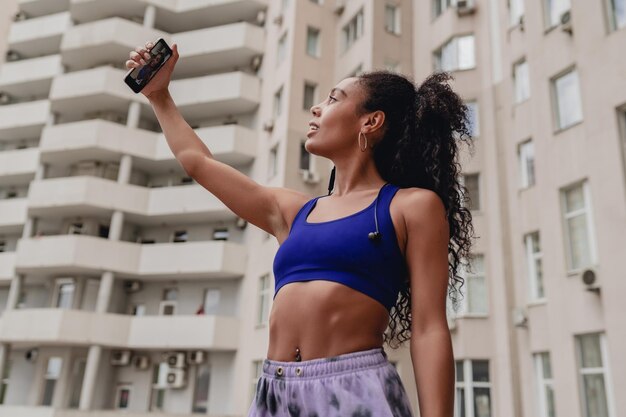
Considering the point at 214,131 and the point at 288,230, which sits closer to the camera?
the point at 288,230

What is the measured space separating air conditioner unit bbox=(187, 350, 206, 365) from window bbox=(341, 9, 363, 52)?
37.3ft

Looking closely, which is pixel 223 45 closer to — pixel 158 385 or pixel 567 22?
pixel 158 385

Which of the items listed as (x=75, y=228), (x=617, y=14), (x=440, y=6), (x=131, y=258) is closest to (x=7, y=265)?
(x=75, y=228)

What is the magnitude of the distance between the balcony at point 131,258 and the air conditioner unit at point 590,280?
11785 mm

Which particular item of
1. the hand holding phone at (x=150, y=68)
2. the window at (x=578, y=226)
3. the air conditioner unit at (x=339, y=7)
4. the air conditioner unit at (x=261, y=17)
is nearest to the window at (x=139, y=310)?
the air conditioner unit at (x=261, y=17)

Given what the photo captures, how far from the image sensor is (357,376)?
1605 millimetres

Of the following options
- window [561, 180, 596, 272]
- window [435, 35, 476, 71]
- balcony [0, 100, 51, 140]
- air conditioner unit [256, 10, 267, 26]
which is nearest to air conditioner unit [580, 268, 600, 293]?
window [561, 180, 596, 272]

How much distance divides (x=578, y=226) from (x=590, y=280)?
4.96 feet

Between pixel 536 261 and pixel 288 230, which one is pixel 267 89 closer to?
pixel 536 261

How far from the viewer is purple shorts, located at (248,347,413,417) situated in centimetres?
157

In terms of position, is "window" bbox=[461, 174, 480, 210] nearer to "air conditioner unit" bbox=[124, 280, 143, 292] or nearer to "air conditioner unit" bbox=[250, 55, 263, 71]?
"air conditioner unit" bbox=[250, 55, 263, 71]

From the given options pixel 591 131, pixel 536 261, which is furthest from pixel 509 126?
pixel 591 131

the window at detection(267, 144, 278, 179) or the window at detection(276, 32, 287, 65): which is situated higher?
the window at detection(276, 32, 287, 65)

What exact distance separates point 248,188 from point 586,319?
34.3 feet
